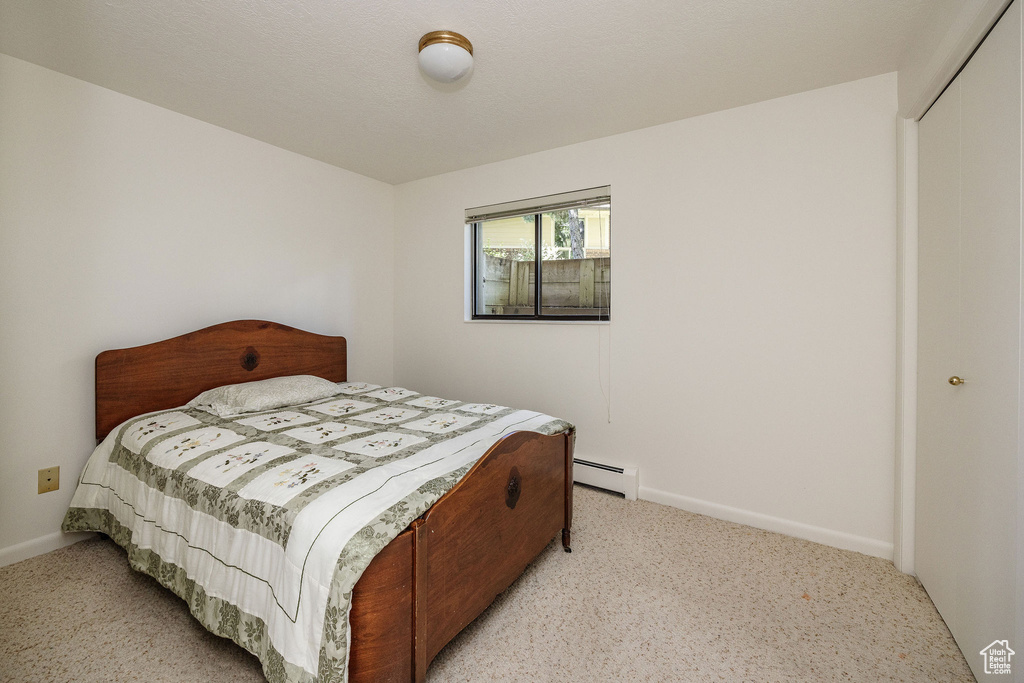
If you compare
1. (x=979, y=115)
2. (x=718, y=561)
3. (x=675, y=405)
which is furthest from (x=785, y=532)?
(x=979, y=115)

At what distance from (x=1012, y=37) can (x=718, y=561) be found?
2.09 meters

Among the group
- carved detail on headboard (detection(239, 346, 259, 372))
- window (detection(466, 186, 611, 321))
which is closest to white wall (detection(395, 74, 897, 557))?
window (detection(466, 186, 611, 321))

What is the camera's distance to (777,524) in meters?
2.27

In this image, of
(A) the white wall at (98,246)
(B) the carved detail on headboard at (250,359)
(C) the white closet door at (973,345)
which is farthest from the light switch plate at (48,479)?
(C) the white closet door at (973,345)

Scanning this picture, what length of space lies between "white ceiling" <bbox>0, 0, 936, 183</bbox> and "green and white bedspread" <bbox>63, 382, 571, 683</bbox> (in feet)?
5.41

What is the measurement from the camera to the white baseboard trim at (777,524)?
2.06m

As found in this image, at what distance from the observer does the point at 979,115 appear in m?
1.37

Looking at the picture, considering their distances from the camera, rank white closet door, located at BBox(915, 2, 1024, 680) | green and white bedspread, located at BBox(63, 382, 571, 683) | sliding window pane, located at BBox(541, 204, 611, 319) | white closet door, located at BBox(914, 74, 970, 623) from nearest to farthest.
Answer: green and white bedspread, located at BBox(63, 382, 571, 683) < white closet door, located at BBox(915, 2, 1024, 680) < white closet door, located at BBox(914, 74, 970, 623) < sliding window pane, located at BBox(541, 204, 611, 319)

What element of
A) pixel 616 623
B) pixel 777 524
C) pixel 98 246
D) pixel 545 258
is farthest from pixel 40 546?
pixel 777 524

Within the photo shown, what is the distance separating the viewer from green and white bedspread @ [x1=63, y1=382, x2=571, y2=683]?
108 cm

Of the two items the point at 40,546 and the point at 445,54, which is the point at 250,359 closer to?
the point at 40,546

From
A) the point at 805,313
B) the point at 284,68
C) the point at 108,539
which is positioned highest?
the point at 284,68

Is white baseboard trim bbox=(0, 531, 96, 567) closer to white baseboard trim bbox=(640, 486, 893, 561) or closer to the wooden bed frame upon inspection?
Answer: the wooden bed frame

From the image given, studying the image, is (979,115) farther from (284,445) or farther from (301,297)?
(301,297)
